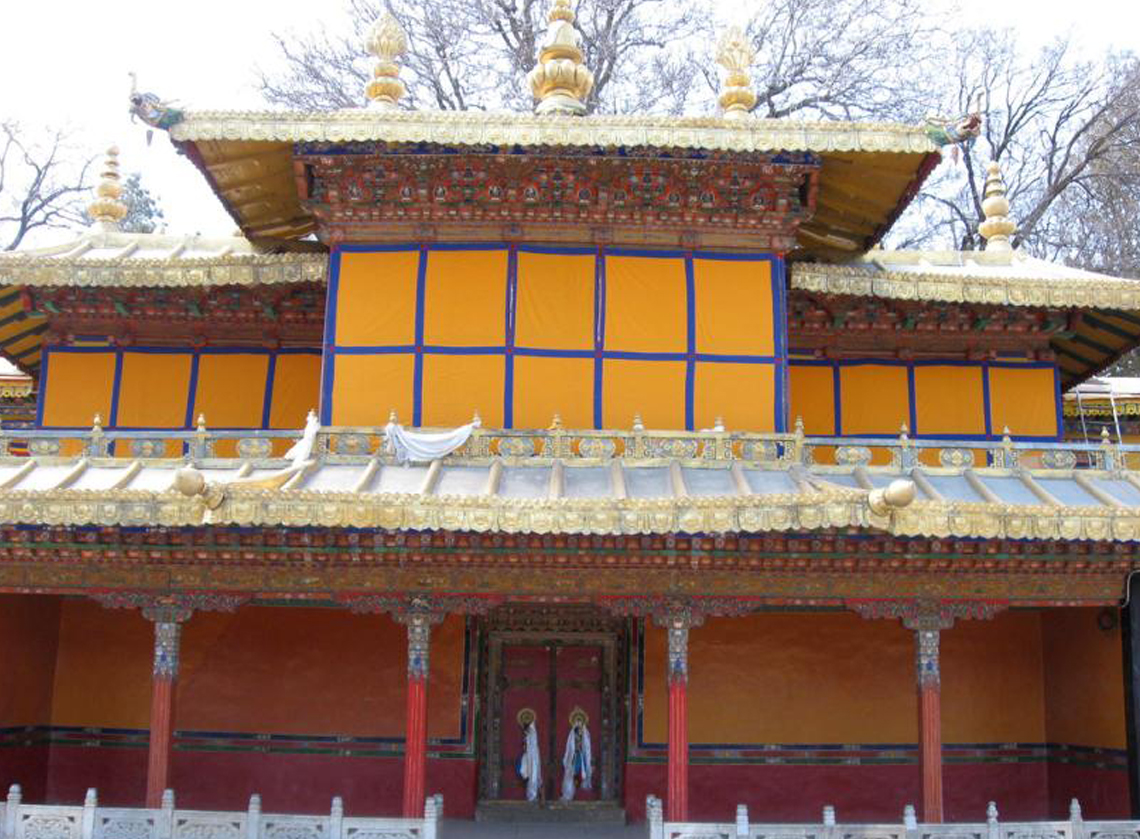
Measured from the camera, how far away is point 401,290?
1278 cm

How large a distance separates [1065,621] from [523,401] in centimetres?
699

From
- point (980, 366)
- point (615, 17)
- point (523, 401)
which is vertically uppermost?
point (615, 17)

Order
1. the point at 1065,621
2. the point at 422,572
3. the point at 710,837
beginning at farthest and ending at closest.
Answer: the point at 1065,621
the point at 422,572
the point at 710,837

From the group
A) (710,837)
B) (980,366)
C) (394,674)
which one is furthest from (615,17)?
(710,837)

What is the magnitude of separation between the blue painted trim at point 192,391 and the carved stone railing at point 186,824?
531cm

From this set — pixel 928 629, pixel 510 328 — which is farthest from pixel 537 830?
pixel 510 328

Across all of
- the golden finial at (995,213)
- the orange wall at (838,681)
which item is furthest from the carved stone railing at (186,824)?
the golden finial at (995,213)

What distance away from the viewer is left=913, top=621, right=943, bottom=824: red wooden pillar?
11.2m

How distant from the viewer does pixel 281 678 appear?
1356 cm

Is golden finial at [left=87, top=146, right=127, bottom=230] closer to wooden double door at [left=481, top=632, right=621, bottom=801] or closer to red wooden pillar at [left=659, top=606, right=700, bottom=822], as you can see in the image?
wooden double door at [left=481, top=632, right=621, bottom=801]

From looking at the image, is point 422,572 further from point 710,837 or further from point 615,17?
point 615,17

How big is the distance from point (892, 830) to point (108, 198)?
44.0 ft

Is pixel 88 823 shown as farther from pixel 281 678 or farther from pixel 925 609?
pixel 925 609

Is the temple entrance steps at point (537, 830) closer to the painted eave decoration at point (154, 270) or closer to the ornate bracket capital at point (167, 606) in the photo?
the ornate bracket capital at point (167, 606)
